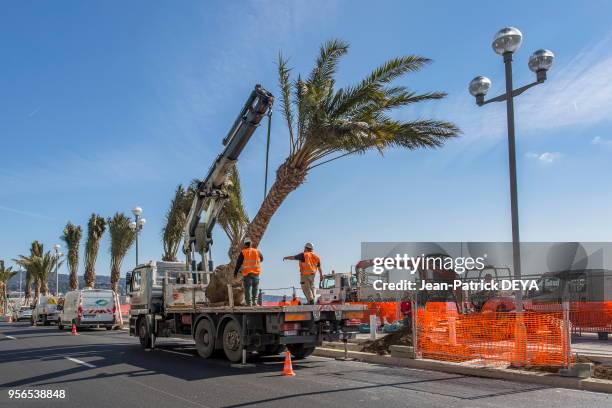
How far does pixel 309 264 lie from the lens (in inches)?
500

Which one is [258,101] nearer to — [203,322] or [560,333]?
[203,322]

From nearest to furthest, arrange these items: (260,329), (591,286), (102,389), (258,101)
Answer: (102,389) < (260,329) < (258,101) < (591,286)

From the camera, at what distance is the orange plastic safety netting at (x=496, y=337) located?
9.74m

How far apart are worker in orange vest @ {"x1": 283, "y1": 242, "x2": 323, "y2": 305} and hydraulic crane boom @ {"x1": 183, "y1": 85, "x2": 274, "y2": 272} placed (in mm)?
4534

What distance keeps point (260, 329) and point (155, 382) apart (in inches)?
99.7

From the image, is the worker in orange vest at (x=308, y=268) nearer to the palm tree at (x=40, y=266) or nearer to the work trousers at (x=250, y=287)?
the work trousers at (x=250, y=287)

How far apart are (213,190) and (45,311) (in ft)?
74.0

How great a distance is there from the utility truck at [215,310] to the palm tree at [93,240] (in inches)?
1108

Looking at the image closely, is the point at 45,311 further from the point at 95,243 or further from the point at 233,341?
the point at 233,341

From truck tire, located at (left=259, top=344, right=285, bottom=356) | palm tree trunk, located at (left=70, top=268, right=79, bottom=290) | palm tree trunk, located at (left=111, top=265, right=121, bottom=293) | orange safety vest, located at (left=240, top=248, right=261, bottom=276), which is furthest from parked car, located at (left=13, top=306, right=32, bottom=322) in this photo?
orange safety vest, located at (left=240, top=248, right=261, bottom=276)

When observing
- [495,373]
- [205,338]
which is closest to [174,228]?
[205,338]

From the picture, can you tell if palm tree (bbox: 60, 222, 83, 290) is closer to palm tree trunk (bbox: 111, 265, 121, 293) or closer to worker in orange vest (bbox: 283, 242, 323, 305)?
palm tree trunk (bbox: 111, 265, 121, 293)

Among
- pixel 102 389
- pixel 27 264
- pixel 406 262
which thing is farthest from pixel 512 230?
pixel 27 264

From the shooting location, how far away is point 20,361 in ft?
43.2
